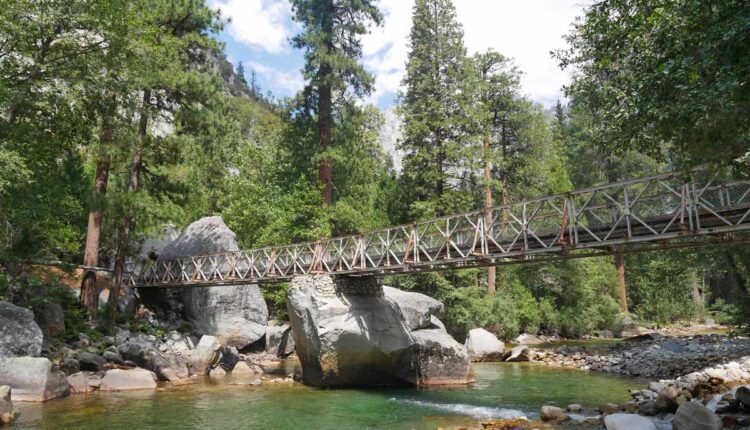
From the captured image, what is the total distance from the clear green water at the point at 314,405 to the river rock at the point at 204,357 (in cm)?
168

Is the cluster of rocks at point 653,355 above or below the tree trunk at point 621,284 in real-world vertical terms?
below

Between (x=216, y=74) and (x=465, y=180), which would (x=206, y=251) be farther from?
(x=465, y=180)

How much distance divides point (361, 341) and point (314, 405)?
8.16ft

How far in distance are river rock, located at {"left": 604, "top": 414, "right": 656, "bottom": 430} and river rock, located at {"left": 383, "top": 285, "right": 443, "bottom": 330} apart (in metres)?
7.50

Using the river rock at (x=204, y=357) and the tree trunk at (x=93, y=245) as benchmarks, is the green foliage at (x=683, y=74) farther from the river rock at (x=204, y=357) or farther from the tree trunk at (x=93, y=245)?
the tree trunk at (x=93, y=245)

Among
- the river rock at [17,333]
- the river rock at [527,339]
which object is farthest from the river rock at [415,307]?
the river rock at [527,339]

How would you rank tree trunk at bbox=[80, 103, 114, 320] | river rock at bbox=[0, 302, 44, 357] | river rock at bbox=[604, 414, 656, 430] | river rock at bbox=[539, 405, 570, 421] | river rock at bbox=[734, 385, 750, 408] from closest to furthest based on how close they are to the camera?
river rock at bbox=[604, 414, 656, 430]
river rock at bbox=[734, 385, 750, 408]
river rock at bbox=[539, 405, 570, 421]
river rock at bbox=[0, 302, 44, 357]
tree trunk at bbox=[80, 103, 114, 320]

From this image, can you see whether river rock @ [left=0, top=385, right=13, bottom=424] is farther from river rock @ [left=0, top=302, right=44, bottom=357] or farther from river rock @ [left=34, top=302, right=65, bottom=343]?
river rock @ [left=34, top=302, right=65, bottom=343]

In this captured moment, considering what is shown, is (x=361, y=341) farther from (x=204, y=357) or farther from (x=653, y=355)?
(x=653, y=355)

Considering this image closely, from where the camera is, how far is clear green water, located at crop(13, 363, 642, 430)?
9758 millimetres

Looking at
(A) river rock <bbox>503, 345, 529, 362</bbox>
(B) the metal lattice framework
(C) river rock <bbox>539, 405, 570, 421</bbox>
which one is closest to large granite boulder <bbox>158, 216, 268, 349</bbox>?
(B) the metal lattice framework

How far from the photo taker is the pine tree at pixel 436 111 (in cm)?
2506

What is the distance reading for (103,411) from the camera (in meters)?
10.5

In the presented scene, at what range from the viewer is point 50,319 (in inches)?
597
